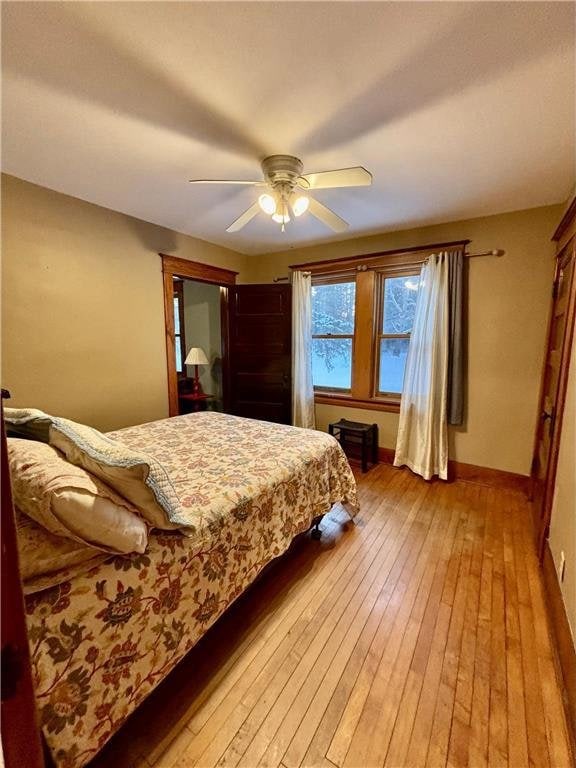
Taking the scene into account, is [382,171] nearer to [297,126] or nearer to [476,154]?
[476,154]

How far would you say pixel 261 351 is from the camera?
4.01m

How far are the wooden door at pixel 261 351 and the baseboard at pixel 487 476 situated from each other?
1.92m

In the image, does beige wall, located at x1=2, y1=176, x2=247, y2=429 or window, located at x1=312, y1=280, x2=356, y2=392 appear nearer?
beige wall, located at x1=2, y1=176, x2=247, y2=429

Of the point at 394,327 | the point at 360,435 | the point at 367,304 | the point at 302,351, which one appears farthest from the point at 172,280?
the point at 360,435

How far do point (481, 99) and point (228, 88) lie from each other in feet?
3.82

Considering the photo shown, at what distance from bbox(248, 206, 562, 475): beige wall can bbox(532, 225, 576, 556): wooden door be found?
0.14 m

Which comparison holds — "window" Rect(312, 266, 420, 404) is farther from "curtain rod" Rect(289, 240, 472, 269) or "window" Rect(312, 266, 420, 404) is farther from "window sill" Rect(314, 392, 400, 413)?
"curtain rod" Rect(289, 240, 472, 269)

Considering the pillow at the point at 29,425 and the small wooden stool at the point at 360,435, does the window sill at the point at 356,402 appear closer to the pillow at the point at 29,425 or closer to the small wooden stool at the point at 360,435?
the small wooden stool at the point at 360,435

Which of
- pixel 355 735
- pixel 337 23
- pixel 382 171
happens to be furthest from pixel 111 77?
pixel 355 735

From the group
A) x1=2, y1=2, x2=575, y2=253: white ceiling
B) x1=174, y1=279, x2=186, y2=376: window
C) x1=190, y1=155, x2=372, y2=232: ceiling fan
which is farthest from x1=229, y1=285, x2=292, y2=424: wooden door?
x1=190, y1=155, x2=372, y2=232: ceiling fan

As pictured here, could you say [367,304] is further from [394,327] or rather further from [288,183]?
[288,183]

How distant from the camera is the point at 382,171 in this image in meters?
2.07

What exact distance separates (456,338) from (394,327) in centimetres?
71

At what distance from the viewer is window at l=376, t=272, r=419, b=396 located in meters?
3.37
